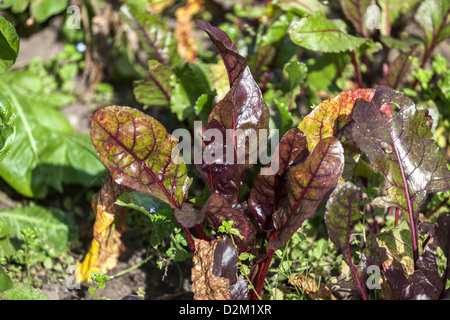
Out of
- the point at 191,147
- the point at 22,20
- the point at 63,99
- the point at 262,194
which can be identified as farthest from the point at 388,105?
the point at 22,20

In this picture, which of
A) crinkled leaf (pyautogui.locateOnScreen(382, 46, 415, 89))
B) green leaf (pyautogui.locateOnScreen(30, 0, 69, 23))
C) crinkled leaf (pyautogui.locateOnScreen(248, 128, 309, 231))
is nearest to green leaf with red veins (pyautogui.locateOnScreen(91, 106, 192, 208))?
crinkled leaf (pyautogui.locateOnScreen(248, 128, 309, 231))

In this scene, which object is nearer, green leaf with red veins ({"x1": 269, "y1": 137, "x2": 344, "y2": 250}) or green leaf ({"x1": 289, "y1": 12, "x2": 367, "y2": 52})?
green leaf with red veins ({"x1": 269, "y1": 137, "x2": 344, "y2": 250})

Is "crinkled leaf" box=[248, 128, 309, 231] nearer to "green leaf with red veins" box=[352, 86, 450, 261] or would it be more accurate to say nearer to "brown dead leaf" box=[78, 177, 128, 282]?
"green leaf with red veins" box=[352, 86, 450, 261]

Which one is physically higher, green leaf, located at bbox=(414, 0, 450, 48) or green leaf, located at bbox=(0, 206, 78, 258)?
green leaf, located at bbox=(414, 0, 450, 48)

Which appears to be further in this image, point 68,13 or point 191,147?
point 68,13

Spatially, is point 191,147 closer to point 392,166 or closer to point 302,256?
point 302,256

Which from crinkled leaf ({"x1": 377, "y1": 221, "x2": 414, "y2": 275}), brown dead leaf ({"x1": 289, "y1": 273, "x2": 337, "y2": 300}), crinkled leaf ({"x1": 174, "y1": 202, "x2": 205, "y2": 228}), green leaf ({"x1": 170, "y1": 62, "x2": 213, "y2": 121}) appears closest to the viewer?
crinkled leaf ({"x1": 174, "y1": 202, "x2": 205, "y2": 228})

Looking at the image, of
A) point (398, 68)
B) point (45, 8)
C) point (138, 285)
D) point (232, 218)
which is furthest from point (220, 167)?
point (45, 8)
